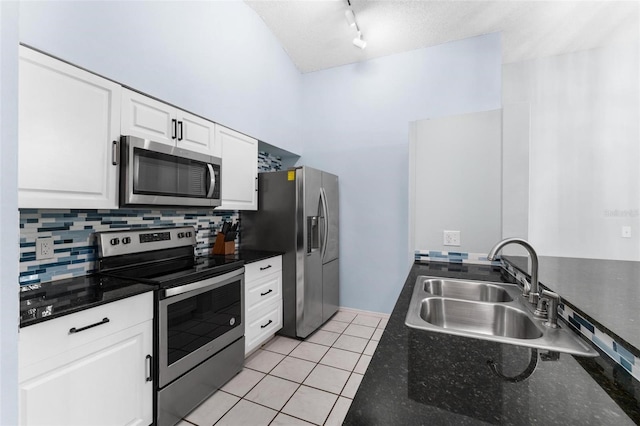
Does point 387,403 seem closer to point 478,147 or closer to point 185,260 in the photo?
point 185,260

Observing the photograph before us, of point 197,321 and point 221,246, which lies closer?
point 197,321

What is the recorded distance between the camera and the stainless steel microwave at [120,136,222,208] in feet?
5.27

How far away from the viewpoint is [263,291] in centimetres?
248

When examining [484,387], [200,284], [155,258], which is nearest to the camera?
[484,387]

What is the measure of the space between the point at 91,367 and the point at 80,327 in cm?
21

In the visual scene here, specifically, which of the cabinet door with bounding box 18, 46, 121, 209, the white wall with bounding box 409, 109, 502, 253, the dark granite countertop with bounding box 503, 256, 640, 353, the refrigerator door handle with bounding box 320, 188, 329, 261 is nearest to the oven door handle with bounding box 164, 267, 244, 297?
the cabinet door with bounding box 18, 46, 121, 209

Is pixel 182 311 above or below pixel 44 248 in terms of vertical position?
below

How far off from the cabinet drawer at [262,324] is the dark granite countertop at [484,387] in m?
1.68

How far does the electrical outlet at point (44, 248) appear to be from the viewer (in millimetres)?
1444

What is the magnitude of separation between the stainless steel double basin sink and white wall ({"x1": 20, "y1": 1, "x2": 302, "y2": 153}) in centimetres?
205

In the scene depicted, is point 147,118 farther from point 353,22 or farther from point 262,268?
point 353,22

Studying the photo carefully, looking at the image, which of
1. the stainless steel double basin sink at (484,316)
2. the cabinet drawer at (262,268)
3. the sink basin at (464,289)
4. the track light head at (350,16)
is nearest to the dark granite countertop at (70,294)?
the cabinet drawer at (262,268)

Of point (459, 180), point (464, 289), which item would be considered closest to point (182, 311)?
point (464, 289)

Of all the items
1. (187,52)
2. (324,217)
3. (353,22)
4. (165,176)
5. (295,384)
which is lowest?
(295,384)
